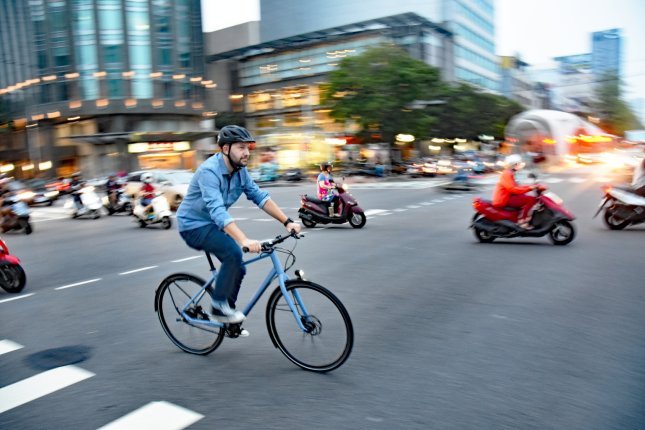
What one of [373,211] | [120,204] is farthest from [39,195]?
[373,211]

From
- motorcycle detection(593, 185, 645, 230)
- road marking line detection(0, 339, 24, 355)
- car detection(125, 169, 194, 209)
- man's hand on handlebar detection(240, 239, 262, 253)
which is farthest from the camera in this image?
car detection(125, 169, 194, 209)

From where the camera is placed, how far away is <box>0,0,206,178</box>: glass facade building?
52.3 metres

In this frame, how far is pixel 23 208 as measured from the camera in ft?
48.9

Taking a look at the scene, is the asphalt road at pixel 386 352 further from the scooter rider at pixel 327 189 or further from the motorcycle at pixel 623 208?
the scooter rider at pixel 327 189

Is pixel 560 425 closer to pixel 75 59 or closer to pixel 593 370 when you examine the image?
pixel 593 370

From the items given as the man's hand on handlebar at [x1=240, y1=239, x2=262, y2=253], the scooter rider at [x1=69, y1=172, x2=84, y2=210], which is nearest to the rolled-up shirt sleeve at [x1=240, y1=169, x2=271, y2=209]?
the man's hand on handlebar at [x1=240, y1=239, x2=262, y2=253]

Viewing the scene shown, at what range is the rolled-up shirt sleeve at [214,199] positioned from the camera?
384 cm

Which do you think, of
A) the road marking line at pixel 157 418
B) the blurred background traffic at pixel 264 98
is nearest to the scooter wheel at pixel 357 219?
the road marking line at pixel 157 418

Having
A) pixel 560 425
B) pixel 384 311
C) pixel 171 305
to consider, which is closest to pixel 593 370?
pixel 560 425

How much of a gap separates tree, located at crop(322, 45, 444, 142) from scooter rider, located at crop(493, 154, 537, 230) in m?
28.4

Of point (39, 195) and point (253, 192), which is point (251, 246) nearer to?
point (253, 192)

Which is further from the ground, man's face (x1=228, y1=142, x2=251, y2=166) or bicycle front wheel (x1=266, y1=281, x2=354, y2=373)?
man's face (x1=228, y1=142, x2=251, y2=166)

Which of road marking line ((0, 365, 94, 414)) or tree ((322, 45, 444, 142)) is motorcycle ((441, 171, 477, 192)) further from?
road marking line ((0, 365, 94, 414))

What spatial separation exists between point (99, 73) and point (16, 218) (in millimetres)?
42036
